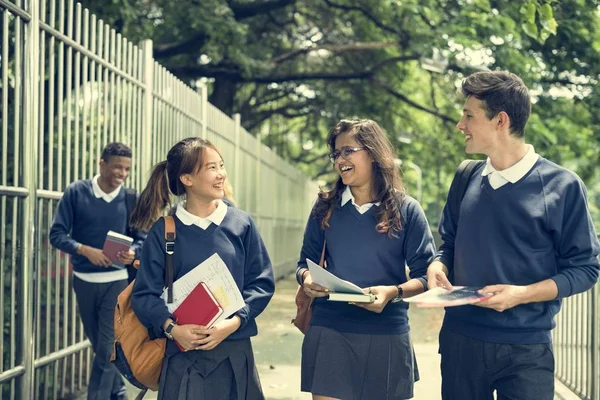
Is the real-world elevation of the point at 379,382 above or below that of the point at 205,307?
below

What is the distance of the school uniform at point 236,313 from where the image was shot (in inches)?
159

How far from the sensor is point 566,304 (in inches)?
304

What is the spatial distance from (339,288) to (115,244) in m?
2.44

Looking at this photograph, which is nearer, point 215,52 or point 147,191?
point 147,191

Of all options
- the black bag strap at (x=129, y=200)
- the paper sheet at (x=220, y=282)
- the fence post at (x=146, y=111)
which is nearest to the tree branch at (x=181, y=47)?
the fence post at (x=146, y=111)

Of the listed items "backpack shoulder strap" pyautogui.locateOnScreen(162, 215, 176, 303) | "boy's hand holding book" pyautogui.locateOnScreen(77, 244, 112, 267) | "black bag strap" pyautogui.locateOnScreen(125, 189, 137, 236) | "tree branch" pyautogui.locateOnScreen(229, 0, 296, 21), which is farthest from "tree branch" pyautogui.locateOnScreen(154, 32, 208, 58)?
"backpack shoulder strap" pyautogui.locateOnScreen(162, 215, 176, 303)

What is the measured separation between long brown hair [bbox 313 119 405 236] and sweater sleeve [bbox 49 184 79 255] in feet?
7.48

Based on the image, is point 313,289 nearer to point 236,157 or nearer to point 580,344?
point 580,344

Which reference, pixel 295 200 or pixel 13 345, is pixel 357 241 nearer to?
pixel 13 345

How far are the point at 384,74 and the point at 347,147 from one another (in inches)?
636

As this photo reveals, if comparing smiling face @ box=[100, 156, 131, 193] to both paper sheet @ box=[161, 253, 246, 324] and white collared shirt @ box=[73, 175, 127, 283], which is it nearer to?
white collared shirt @ box=[73, 175, 127, 283]

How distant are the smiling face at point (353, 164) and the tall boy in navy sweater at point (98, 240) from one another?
2218 millimetres

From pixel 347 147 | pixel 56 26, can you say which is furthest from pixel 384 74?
pixel 347 147

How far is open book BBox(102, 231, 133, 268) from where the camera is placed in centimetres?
590
